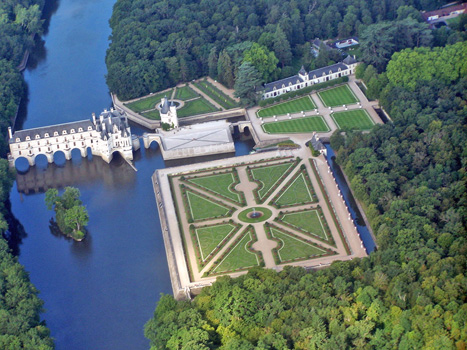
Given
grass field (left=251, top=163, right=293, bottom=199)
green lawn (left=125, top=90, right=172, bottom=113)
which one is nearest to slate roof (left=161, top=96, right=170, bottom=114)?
green lawn (left=125, top=90, right=172, bottom=113)

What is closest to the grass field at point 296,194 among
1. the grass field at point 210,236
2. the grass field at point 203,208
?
the grass field at point 203,208

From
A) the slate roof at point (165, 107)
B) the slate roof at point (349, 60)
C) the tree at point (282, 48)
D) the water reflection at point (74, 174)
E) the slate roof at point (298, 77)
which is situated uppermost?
the tree at point (282, 48)

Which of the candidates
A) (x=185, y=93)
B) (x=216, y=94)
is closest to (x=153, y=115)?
(x=185, y=93)

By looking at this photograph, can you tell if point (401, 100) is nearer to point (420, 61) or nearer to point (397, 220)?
A: point (420, 61)

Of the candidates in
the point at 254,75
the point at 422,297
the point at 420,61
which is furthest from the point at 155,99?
the point at 422,297

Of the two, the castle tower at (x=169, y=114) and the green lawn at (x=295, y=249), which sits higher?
the castle tower at (x=169, y=114)

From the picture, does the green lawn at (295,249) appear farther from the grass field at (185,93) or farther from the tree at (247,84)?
the grass field at (185,93)

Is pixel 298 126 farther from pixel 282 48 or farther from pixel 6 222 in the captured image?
pixel 6 222
